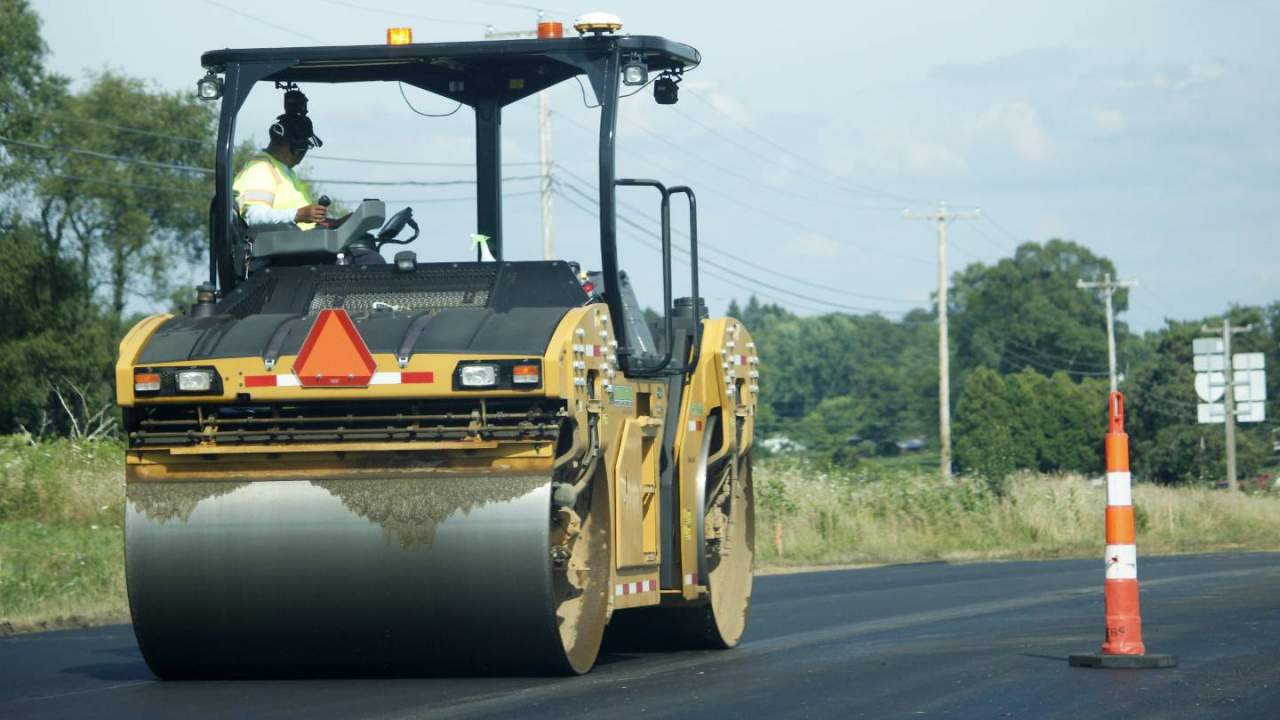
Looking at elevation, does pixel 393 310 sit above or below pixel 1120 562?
above

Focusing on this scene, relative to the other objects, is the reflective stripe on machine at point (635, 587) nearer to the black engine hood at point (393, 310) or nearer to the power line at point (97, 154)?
the black engine hood at point (393, 310)

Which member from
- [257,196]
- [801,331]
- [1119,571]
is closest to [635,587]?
[1119,571]

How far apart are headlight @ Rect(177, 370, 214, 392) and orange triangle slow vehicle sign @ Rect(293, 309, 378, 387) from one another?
0.35 m

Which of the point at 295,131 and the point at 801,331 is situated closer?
the point at 295,131

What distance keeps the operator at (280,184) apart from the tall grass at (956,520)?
13834 mm

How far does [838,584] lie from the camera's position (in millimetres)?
16781

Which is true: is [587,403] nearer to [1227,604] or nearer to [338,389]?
[338,389]

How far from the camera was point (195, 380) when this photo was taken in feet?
25.9

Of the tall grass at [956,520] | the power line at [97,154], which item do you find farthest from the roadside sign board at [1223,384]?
the power line at [97,154]

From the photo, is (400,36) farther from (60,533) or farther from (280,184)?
(60,533)

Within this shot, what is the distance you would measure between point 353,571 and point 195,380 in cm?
100

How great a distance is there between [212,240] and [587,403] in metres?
2.14

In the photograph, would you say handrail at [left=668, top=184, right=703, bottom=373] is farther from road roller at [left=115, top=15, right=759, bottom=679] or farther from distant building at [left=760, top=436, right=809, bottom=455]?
distant building at [left=760, top=436, right=809, bottom=455]

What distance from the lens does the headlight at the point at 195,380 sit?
7.88m
